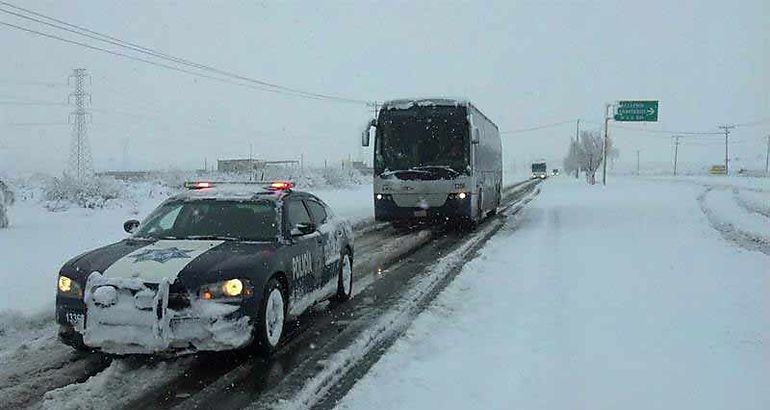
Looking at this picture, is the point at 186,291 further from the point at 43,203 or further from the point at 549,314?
the point at 43,203

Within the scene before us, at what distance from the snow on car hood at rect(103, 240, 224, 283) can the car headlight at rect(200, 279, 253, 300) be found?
0.29 metres

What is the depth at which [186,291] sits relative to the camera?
5.64m

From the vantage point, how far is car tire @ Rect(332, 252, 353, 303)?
28.9 feet

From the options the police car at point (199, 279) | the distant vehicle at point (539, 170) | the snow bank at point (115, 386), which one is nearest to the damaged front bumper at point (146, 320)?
the police car at point (199, 279)

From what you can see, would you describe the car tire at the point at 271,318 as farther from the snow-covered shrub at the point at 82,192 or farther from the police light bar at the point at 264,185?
the snow-covered shrub at the point at 82,192

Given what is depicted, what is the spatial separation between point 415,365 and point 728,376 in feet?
8.45

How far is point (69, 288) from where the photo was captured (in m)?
5.89

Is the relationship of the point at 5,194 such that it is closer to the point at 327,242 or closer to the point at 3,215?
the point at 3,215

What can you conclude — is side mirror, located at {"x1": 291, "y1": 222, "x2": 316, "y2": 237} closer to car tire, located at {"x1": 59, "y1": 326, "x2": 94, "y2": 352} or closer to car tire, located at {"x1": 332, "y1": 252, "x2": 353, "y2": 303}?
car tire, located at {"x1": 332, "y1": 252, "x2": 353, "y2": 303}

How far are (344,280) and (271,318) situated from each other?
103 inches

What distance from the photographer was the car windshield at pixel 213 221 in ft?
23.3

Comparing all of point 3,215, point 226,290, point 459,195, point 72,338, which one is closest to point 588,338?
point 226,290

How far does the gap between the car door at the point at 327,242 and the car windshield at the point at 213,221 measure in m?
0.97

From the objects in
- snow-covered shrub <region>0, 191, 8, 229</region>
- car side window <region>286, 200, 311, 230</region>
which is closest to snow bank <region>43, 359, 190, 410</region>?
car side window <region>286, 200, 311, 230</region>
